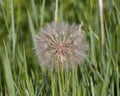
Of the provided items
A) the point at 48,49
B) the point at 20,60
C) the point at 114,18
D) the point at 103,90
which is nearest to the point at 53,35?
the point at 48,49

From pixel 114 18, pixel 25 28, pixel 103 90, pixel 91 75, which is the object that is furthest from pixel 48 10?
pixel 103 90

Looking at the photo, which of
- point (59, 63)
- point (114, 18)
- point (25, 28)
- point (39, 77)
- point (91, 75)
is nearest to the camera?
point (59, 63)

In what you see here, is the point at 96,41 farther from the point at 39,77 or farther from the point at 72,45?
the point at 72,45

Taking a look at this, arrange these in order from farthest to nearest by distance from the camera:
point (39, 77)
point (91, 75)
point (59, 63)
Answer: point (39, 77), point (91, 75), point (59, 63)

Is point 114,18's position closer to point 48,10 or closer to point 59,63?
point 59,63

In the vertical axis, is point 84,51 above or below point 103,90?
above

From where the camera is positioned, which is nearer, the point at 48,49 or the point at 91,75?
the point at 48,49
